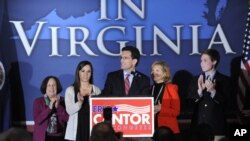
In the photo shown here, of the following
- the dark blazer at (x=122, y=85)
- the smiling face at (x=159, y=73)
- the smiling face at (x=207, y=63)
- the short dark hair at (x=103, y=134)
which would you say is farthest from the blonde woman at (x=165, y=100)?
the short dark hair at (x=103, y=134)

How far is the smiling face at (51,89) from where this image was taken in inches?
244

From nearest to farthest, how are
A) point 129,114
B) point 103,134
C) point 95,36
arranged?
point 103,134, point 129,114, point 95,36

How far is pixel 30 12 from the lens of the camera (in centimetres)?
693

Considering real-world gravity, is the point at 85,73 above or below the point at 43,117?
above

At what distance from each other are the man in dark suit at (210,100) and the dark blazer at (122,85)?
2.29ft

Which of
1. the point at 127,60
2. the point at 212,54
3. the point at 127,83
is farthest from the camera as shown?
the point at 212,54

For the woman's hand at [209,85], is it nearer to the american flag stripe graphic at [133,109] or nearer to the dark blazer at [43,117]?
the american flag stripe graphic at [133,109]

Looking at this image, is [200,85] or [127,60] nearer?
[127,60]

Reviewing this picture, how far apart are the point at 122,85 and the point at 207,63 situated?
3.39 ft

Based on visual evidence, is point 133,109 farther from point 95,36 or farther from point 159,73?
point 95,36

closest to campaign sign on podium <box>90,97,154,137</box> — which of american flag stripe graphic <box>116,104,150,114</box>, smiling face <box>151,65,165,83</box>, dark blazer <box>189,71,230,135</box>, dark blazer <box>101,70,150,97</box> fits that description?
american flag stripe graphic <box>116,104,150,114</box>

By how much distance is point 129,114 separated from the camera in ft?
17.1

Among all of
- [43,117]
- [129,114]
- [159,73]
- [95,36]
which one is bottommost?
[43,117]

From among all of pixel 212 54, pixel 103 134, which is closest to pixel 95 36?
pixel 212 54
